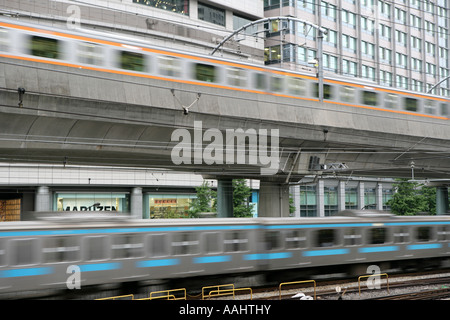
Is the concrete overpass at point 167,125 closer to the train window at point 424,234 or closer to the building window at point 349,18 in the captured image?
the train window at point 424,234

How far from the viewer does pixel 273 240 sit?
1766 cm

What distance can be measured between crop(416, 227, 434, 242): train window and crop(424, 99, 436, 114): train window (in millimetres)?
10933

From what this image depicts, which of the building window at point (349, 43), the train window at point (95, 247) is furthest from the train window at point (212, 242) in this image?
the building window at point (349, 43)

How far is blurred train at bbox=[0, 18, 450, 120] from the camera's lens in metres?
18.3

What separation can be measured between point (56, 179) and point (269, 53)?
26601mm

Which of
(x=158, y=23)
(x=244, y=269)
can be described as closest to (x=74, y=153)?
(x=244, y=269)

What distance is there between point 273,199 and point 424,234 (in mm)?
10635

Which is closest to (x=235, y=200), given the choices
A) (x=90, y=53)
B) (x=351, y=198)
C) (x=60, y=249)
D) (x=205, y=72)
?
(x=205, y=72)

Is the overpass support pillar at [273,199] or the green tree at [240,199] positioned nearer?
the overpass support pillar at [273,199]

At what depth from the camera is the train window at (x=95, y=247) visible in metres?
14.7

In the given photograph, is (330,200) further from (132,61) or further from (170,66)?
(132,61)

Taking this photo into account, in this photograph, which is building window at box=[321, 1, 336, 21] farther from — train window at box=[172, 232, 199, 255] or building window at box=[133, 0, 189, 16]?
train window at box=[172, 232, 199, 255]

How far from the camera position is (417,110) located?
96.9 feet

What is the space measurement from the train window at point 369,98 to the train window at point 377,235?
30.6 ft
